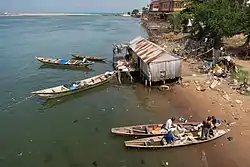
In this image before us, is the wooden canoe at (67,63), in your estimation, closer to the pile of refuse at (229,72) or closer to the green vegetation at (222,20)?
the pile of refuse at (229,72)

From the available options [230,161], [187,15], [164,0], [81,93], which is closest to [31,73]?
[81,93]

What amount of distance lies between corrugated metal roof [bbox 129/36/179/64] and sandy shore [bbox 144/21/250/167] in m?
3.20

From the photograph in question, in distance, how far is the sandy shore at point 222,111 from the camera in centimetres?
1745

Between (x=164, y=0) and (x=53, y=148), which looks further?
(x=164, y=0)

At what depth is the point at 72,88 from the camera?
28188 mm

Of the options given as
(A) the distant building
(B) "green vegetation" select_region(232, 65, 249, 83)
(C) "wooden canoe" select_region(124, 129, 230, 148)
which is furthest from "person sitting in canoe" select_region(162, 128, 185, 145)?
(A) the distant building

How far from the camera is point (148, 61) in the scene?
1109 inches

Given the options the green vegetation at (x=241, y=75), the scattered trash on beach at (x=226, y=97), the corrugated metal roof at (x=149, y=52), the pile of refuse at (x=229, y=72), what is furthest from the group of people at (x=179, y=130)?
the corrugated metal roof at (x=149, y=52)

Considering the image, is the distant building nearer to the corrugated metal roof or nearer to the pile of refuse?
the corrugated metal roof

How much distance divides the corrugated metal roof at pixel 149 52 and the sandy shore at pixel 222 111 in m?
3.20

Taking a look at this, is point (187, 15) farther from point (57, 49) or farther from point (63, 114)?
point (63, 114)

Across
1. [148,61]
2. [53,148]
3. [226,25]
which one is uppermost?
[226,25]

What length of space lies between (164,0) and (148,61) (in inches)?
3171

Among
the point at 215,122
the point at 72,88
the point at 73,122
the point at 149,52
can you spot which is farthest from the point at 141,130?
the point at 149,52
